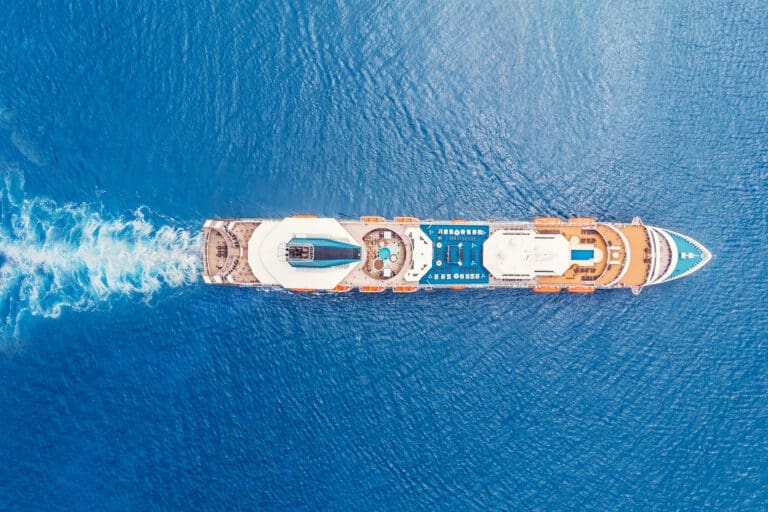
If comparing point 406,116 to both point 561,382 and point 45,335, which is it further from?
point 45,335

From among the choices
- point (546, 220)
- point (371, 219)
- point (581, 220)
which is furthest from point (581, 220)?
point (371, 219)

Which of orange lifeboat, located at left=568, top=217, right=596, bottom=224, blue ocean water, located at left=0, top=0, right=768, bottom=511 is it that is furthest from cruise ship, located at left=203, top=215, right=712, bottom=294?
blue ocean water, located at left=0, top=0, right=768, bottom=511

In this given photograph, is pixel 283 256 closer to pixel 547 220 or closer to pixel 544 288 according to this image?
pixel 544 288

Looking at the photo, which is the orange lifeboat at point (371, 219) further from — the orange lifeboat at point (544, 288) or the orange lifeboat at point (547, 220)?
the orange lifeboat at point (544, 288)

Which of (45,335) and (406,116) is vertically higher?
(406,116)

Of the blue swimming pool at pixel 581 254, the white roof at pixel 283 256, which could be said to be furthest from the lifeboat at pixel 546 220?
the white roof at pixel 283 256

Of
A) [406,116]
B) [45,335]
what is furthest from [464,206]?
[45,335]
